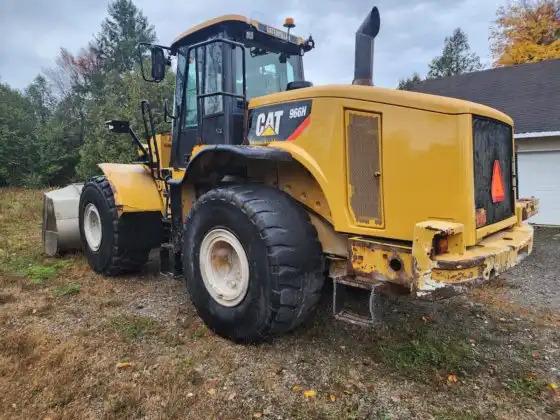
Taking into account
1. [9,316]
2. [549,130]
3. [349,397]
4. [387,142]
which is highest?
[549,130]

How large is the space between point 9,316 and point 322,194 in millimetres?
3353

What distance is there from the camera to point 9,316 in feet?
14.4

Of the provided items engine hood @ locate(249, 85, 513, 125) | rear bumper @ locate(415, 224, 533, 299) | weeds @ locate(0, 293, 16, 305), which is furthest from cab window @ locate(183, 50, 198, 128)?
rear bumper @ locate(415, 224, 533, 299)

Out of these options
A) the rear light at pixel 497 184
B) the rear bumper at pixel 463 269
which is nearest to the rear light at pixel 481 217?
the rear bumper at pixel 463 269

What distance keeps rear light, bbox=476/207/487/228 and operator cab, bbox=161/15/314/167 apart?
210 cm

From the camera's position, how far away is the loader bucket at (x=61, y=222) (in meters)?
6.60

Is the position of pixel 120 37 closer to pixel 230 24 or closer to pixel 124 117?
pixel 124 117

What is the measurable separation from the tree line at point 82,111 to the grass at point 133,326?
297 inches

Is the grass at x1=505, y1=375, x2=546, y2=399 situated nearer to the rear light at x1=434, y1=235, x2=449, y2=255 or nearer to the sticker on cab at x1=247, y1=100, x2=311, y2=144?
the rear light at x1=434, y1=235, x2=449, y2=255

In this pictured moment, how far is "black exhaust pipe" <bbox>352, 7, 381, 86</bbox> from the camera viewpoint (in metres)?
3.54

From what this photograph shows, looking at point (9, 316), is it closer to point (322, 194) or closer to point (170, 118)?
point (170, 118)

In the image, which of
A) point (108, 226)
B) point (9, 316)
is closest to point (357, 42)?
point (108, 226)

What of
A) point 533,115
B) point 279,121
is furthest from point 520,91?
point 279,121

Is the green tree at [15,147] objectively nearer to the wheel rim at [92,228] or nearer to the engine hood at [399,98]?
the wheel rim at [92,228]
